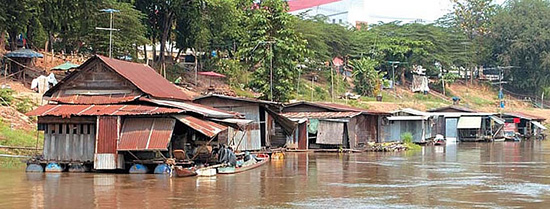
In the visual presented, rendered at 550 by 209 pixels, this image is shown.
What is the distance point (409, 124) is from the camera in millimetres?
44344

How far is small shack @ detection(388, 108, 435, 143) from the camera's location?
4256 centimetres

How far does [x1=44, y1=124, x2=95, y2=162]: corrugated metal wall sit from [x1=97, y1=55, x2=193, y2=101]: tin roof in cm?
191

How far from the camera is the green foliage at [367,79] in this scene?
58.5 meters

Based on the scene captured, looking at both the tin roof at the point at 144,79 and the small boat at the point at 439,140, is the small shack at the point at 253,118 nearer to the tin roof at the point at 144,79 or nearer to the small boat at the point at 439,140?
the tin roof at the point at 144,79

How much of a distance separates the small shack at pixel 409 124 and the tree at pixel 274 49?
6.75 meters

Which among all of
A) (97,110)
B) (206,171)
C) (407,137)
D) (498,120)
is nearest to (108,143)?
(97,110)

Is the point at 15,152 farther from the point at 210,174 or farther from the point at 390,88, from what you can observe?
the point at 390,88

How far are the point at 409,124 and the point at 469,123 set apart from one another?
21.3 feet

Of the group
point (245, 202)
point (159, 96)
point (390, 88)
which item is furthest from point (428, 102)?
point (245, 202)

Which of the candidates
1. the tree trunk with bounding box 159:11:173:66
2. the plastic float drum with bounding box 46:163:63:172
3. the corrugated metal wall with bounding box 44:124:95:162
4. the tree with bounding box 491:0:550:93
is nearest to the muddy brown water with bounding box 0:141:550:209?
the plastic float drum with bounding box 46:163:63:172

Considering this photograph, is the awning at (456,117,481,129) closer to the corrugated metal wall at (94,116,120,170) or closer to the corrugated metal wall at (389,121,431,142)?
the corrugated metal wall at (389,121,431,142)

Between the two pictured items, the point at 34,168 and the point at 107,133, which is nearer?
the point at 107,133

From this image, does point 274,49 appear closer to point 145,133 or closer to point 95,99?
point 95,99

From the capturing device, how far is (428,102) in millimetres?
63000
